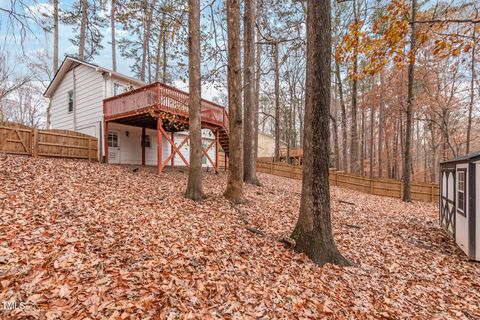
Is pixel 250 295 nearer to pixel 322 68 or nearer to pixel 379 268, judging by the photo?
pixel 379 268

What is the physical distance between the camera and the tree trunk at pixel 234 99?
21.7 ft

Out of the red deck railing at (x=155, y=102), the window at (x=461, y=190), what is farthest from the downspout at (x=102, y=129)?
the window at (x=461, y=190)

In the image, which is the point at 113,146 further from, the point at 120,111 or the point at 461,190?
the point at 461,190

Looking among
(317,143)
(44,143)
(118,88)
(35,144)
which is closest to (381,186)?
(317,143)

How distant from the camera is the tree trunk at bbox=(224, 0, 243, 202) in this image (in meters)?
6.61

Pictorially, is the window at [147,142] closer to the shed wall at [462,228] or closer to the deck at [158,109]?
the deck at [158,109]

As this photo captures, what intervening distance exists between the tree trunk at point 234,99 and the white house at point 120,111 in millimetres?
3717

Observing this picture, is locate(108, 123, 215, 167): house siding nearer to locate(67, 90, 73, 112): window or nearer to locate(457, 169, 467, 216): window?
locate(67, 90, 73, 112): window

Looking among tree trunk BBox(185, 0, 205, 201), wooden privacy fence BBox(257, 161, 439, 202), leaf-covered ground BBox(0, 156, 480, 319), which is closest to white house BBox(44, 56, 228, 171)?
tree trunk BBox(185, 0, 205, 201)

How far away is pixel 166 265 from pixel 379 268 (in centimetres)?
402

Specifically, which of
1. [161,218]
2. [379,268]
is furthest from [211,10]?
[379,268]

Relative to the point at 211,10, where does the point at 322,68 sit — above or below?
below

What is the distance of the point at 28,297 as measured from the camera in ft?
7.49

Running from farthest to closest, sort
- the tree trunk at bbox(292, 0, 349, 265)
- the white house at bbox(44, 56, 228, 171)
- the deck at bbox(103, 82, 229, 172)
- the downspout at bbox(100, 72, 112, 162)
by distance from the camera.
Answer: the downspout at bbox(100, 72, 112, 162) < the white house at bbox(44, 56, 228, 171) < the deck at bbox(103, 82, 229, 172) < the tree trunk at bbox(292, 0, 349, 265)
